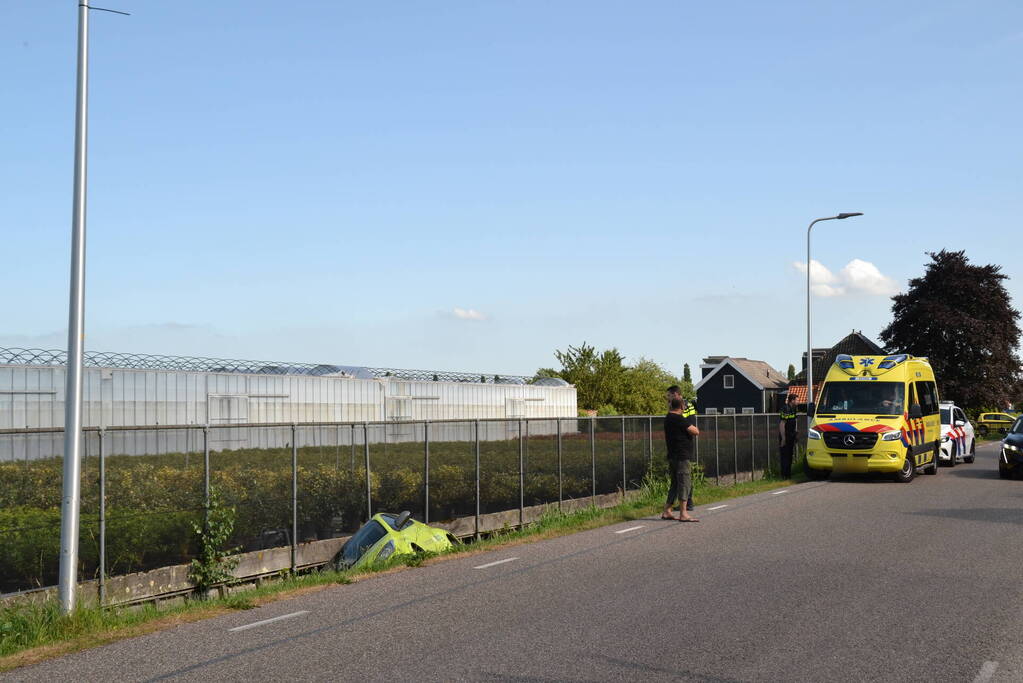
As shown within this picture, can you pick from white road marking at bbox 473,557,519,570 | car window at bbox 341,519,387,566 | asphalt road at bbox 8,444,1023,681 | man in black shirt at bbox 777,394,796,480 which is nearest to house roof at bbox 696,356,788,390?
man in black shirt at bbox 777,394,796,480

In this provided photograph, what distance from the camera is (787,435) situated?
1073 inches

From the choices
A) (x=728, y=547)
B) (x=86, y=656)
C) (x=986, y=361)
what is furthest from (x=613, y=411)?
(x=86, y=656)

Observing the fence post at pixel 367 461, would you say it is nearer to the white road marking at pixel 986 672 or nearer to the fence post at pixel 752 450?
the white road marking at pixel 986 672

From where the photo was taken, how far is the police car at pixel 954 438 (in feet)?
101

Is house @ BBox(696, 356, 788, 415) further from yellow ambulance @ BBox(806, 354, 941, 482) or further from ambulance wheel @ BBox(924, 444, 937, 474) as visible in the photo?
yellow ambulance @ BBox(806, 354, 941, 482)

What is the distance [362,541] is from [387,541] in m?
0.52

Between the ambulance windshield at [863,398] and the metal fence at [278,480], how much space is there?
5999 mm

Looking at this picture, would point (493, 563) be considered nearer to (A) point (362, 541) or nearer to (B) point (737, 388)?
(A) point (362, 541)

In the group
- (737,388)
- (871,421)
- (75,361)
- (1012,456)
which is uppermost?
(737,388)

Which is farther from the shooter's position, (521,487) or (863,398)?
(863,398)

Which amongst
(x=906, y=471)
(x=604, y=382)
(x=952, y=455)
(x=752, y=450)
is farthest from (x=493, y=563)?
(x=604, y=382)

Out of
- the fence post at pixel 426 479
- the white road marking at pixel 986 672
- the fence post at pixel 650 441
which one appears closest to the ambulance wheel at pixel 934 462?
the fence post at pixel 650 441

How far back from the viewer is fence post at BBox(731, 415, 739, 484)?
27.0 m

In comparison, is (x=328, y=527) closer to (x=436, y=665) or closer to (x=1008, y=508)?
(x=436, y=665)
